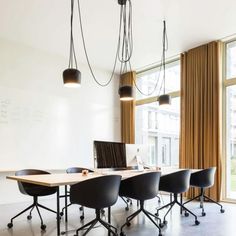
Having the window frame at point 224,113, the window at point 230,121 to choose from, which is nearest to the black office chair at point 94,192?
the window frame at point 224,113

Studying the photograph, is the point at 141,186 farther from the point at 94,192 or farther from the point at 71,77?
the point at 71,77

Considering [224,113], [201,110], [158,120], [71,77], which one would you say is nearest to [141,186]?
[71,77]

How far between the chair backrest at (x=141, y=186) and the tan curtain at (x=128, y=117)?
3.56 m

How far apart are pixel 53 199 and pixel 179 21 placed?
14.0ft

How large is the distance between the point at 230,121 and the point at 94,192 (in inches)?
141

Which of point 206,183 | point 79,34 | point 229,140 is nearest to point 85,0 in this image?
point 79,34

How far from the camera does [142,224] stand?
3852mm

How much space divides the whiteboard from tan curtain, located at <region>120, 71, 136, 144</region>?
1.05m

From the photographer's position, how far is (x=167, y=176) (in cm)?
402

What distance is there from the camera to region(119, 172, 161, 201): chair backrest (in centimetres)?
349

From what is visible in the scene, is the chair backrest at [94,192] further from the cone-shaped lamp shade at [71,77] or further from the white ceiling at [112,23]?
the white ceiling at [112,23]

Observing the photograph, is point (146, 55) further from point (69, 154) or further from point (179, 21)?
point (69, 154)

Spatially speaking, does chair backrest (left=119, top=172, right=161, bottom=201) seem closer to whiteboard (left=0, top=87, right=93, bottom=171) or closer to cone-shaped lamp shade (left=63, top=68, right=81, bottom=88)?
cone-shaped lamp shade (left=63, top=68, right=81, bottom=88)

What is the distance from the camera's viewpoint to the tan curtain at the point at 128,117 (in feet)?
23.7
